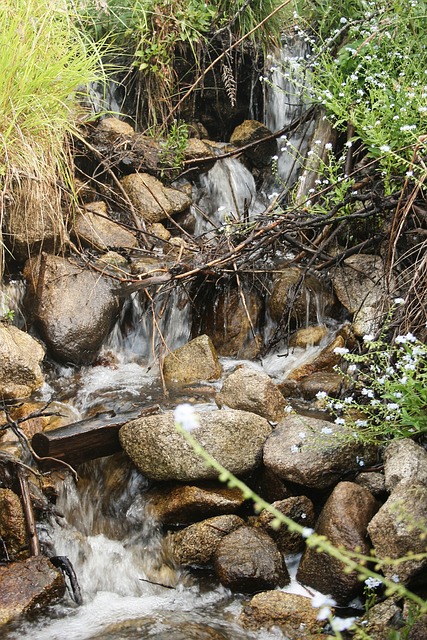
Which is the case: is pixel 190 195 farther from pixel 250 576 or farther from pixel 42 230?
pixel 250 576

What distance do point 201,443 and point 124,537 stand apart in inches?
23.7

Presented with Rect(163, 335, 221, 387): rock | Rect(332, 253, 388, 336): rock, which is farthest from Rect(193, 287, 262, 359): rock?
Rect(332, 253, 388, 336): rock

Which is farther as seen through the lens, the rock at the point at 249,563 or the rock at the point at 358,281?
the rock at the point at 358,281

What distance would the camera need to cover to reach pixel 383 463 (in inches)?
122

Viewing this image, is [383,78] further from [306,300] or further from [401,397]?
[401,397]

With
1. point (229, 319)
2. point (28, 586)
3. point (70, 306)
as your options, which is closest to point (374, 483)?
point (28, 586)

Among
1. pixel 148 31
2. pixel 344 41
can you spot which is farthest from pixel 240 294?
pixel 148 31

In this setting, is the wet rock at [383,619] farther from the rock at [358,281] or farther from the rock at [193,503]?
the rock at [358,281]

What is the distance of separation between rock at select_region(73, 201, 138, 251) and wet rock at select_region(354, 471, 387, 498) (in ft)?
8.26

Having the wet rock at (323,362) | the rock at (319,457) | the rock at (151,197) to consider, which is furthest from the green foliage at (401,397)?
the rock at (151,197)

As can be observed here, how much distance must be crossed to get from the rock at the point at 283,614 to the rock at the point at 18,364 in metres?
1.95

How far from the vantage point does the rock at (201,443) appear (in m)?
3.22

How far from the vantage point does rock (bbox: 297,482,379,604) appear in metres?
2.75

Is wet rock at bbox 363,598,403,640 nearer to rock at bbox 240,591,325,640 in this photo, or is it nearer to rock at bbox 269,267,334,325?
rock at bbox 240,591,325,640
